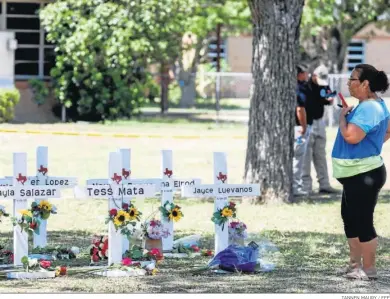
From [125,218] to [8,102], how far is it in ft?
63.2

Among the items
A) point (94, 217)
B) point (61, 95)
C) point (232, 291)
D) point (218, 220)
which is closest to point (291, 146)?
point (94, 217)

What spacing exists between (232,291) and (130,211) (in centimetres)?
130

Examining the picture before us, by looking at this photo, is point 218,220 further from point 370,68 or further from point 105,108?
point 105,108

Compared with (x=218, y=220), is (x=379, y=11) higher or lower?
higher

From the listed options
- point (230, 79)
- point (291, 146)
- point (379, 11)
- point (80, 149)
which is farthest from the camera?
point (379, 11)

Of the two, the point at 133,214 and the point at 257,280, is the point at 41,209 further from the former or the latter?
the point at 257,280

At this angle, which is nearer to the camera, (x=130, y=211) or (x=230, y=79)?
(x=130, y=211)

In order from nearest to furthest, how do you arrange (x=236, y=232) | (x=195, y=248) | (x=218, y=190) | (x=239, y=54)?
(x=218, y=190) → (x=236, y=232) → (x=195, y=248) → (x=239, y=54)

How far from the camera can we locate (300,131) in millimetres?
16641

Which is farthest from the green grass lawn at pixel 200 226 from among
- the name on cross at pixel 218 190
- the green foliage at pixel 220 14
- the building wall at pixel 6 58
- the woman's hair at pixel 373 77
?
the green foliage at pixel 220 14

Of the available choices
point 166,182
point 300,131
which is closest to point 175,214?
point 166,182

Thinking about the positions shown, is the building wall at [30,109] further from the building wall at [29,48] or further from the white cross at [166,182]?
the white cross at [166,182]

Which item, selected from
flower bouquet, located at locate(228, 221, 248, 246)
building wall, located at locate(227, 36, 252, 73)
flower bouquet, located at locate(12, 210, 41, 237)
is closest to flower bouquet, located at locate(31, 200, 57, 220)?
flower bouquet, located at locate(12, 210, 41, 237)

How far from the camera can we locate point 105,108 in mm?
31125
